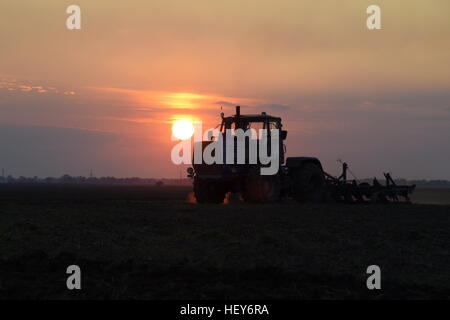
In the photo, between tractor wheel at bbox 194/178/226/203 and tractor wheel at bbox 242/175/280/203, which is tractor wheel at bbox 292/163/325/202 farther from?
tractor wheel at bbox 194/178/226/203

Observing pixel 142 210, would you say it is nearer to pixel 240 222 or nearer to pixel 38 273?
pixel 240 222

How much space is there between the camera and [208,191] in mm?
28719

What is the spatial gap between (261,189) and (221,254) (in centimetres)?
1224

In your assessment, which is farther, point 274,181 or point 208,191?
point 208,191

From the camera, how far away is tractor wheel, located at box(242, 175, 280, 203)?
2659 centimetres

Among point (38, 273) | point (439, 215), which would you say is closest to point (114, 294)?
point (38, 273)

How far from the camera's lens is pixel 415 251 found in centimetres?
1576
